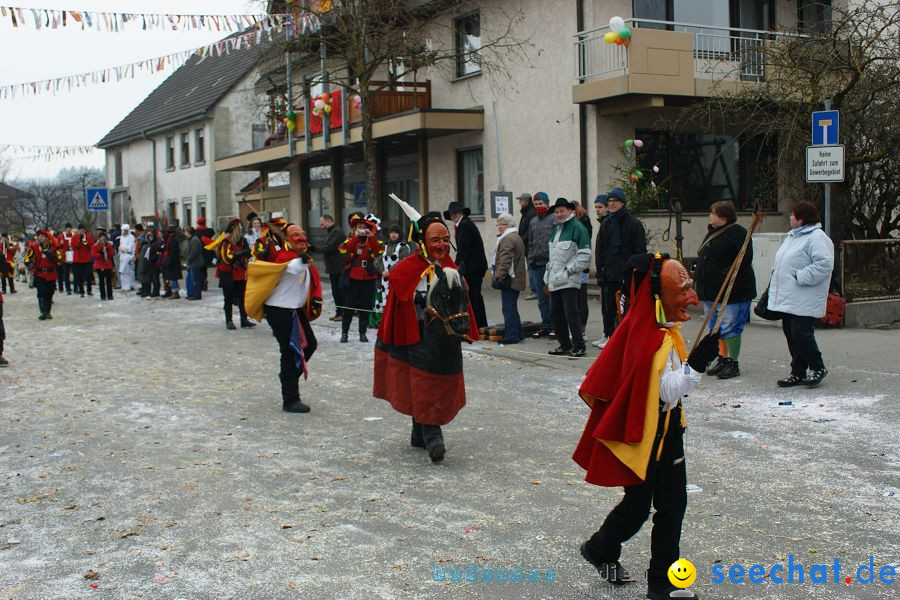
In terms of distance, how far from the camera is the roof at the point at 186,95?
39.2m

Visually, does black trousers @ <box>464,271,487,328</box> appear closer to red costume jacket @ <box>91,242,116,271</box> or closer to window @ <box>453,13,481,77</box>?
window @ <box>453,13,481,77</box>

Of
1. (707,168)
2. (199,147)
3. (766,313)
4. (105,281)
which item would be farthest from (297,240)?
(199,147)

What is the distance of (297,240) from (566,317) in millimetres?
3992

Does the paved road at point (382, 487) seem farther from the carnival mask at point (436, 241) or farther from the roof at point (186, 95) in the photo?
the roof at point (186, 95)

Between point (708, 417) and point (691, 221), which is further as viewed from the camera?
point (691, 221)

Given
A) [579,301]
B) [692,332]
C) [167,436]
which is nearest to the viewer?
[167,436]

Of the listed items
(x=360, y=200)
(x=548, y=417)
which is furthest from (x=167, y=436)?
(x=360, y=200)

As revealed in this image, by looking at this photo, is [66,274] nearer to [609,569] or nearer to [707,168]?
[707,168]

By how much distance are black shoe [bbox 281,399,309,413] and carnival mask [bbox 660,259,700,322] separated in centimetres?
519

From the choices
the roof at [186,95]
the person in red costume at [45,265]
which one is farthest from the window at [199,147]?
the person in red costume at [45,265]

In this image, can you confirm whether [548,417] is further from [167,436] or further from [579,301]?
[579,301]

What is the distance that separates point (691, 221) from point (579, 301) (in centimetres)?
844

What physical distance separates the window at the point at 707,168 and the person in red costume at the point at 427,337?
12865mm

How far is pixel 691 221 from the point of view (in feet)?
65.0
